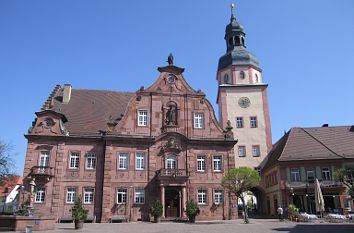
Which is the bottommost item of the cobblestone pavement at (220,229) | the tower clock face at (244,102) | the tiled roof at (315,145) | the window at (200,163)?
the cobblestone pavement at (220,229)

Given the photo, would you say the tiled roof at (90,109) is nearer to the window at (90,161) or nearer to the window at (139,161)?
the window at (90,161)

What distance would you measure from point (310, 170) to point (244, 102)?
518 inches

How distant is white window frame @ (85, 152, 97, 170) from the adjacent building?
762 inches

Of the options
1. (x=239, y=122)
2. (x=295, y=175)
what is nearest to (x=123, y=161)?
(x=295, y=175)

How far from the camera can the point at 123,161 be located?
31.9 m

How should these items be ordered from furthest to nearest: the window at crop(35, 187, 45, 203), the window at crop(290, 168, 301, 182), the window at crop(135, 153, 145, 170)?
1. the window at crop(290, 168, 301, 182)
2. the window at crop(135, 153, 145, 170)
3. the window at crop(35, 187, 45, 203)

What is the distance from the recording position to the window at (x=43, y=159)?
→ 30.7 metres

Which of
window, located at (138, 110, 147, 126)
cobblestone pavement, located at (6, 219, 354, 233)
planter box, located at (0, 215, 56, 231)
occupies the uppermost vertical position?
window, located at (138, 110, 147, 126)

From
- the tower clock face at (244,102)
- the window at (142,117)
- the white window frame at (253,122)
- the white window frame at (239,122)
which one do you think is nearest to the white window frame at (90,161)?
the window at (142,117)

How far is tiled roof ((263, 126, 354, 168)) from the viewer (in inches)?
1428

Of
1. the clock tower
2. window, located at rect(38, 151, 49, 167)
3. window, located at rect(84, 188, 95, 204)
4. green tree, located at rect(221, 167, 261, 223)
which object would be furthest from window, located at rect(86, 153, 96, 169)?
the clock tower

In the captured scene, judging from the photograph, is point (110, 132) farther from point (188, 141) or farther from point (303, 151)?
point (303, 151)

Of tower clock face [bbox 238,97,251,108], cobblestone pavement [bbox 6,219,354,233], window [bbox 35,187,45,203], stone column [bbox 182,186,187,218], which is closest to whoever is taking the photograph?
cobblestone pavement [bbox 6,219,354,233]

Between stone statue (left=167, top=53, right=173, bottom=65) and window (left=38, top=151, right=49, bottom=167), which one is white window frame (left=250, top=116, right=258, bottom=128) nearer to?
stone statue (left=167, top=53, right=173, bottom=65)
